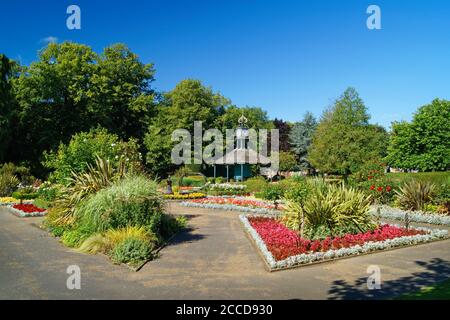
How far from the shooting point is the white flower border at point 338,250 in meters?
9.49

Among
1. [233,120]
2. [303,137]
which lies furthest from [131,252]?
[303,137]

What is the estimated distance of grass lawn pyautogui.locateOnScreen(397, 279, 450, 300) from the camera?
275 inches

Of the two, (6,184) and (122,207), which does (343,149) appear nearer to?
(6,184)

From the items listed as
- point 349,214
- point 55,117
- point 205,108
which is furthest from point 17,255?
point 205,108

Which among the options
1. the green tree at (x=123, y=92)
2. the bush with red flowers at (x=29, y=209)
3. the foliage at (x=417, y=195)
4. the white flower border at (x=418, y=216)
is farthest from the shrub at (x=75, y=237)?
the green tree at (x=123, y=92)

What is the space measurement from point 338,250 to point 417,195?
1021 cm

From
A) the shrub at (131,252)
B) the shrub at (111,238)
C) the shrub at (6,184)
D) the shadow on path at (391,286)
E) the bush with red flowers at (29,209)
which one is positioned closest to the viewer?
the shadow on path at (391,286)

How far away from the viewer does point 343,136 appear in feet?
137

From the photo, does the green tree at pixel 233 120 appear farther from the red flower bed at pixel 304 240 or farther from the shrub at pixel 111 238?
the shrub at pixel 111 238

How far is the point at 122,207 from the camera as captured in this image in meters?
12.1

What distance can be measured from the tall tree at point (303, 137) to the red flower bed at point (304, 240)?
1917 inches

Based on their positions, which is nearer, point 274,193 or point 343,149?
point 274,193
